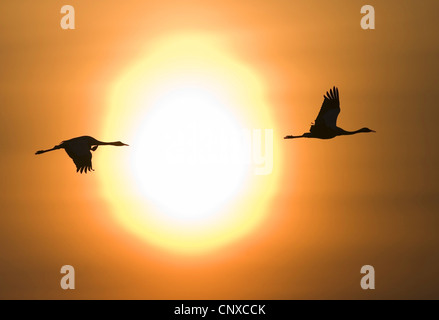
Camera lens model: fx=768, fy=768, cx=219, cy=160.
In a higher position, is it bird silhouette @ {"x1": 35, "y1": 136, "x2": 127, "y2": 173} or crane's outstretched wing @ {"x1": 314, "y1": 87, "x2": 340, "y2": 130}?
crane's outstretched wing @ {"x1": 314, "y1": 87, "x2": 340, "y2": 130}

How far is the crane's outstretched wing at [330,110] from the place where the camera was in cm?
779

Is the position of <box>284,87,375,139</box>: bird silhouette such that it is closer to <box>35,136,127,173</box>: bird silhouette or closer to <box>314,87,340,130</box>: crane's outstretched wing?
<box>314,87,340,130</box>: crane's outstretched wing

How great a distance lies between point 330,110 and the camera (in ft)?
25.7

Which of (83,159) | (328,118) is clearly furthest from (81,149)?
(328,118)

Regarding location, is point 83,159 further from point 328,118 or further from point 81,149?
point 328,118

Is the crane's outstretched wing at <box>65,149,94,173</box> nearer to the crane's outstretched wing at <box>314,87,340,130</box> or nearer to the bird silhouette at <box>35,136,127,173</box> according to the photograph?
the bird silhouette at <box>35,136,127,173</box>

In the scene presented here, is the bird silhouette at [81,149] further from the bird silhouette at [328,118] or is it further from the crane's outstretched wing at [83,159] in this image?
the bird silhouette at [328,118]

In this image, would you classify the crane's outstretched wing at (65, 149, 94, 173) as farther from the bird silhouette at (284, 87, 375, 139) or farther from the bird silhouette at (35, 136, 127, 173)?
the bird silhouette at (284, 87, 375, 139)

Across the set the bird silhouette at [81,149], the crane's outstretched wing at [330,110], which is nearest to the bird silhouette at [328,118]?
the crane's outstretched wing at [330,110]

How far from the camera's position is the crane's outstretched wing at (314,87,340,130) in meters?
7.79

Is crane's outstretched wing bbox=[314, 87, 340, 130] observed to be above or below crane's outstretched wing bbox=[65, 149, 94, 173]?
above

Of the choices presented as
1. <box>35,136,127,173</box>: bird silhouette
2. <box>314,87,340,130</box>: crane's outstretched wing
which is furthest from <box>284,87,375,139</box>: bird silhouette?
<box>35,136,127,173</box>: bird silhouette
